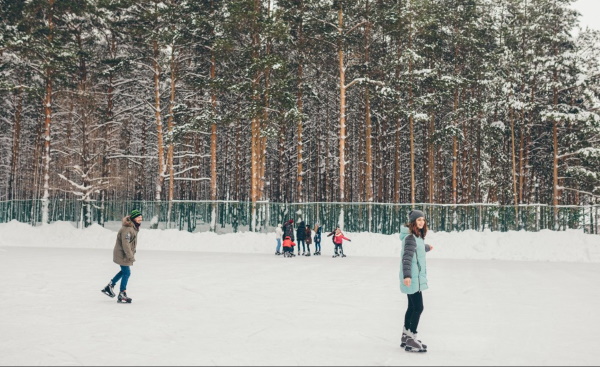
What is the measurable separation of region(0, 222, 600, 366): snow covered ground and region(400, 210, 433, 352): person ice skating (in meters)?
0.20

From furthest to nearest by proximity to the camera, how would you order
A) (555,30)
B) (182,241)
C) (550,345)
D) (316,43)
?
(555,30), (316,43), (182,241), (550,345)

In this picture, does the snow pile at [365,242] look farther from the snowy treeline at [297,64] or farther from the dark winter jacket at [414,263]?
the dark winter jacket at [414,263]

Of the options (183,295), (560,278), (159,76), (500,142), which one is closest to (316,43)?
(159,76)

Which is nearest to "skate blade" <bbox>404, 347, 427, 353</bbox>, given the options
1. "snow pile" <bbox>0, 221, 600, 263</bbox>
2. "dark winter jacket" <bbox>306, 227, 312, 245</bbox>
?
"dark winter jacket" <bbox>306, 227, 312, 245</bbox>

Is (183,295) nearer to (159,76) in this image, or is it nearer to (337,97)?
(159,76)

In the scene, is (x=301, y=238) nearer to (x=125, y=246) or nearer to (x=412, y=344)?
(x=125, y=246)

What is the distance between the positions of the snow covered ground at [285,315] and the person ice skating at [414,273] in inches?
7.9

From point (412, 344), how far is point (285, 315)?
2.93 metres

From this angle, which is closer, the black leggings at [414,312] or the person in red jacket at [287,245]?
the black leggings at [414,312]

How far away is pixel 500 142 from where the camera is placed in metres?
36.2

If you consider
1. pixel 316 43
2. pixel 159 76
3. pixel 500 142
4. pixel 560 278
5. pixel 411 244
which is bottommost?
pixel 560 278

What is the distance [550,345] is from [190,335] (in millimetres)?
4837

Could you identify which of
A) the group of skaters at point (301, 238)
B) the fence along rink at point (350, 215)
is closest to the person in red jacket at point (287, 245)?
the group of skaters at point (301, 238)

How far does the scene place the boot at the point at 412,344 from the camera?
6512 mm
